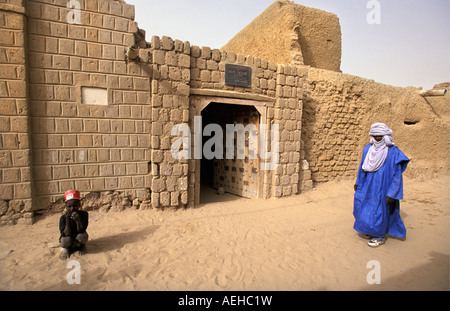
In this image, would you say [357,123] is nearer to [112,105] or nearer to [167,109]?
[167,109]

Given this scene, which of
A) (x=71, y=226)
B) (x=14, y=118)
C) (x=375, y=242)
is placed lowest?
(x=375, y=242)

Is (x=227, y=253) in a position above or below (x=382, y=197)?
below

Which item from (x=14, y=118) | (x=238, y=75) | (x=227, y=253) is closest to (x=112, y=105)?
(x=14, y=118)

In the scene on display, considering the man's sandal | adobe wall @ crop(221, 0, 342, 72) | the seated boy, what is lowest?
the man's sandal

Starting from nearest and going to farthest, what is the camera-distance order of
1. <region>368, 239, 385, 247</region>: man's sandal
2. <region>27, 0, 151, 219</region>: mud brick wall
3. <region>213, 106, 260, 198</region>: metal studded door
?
<region>368, 239, 385, 247</region>: man's sandal → <region>27, 0, 151, 219</region>: mud brick wall → <region>213, 106, 260, 198</region>: metal studded door

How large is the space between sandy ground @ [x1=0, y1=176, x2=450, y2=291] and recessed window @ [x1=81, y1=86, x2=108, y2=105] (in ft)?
6.88

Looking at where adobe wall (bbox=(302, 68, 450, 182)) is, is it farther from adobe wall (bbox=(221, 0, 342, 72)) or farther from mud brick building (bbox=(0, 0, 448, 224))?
adobe wall (bbox=(221, 0, 342, 72))

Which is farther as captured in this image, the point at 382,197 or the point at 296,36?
the point at 296,36

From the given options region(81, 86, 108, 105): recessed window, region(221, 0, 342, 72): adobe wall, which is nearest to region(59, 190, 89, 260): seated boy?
region(81, 86, 108, 105): recessed window

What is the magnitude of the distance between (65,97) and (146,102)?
1.37 m

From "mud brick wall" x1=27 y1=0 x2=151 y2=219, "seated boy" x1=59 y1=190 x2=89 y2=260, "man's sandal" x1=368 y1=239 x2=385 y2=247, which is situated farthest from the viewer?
"mud brick wall" x1=27 y1=0 x2=151 y2=219

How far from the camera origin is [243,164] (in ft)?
21.4

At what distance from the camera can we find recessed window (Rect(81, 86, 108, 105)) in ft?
14.1

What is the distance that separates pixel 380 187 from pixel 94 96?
203 inches
